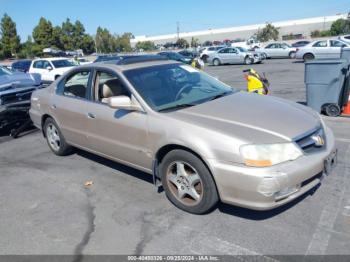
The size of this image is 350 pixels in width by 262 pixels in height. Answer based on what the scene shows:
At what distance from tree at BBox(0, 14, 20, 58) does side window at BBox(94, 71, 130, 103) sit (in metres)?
63.9

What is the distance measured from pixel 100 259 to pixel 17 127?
227 inches

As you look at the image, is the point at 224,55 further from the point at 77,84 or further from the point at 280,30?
the point at 280,30

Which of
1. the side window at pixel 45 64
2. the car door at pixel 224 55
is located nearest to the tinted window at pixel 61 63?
the side window at pixel 45 64

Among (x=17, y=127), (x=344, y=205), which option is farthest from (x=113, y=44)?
(x=344, y=205)

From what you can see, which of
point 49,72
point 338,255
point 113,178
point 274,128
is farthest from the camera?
point 49,72

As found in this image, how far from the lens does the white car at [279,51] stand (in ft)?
97.2

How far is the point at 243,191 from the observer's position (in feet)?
10.1

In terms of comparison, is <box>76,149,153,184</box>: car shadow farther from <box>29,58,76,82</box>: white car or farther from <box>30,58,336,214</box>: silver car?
<box>29,58,76,82</box>: white car

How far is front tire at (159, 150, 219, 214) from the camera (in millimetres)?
3336

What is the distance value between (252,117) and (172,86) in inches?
47.1

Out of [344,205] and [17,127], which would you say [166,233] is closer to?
[344,205]

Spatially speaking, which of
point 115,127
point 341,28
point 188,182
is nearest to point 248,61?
point 115,127

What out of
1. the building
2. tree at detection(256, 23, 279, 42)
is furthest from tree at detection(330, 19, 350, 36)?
the building

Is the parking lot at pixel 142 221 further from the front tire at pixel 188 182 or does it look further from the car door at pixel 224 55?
the car door at pixel 224 55
